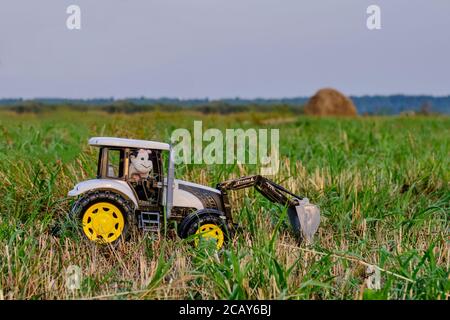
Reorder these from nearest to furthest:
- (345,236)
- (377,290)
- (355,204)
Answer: (377,290) < (345,236) < (355,204)

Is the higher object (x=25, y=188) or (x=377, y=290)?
(x=25, y=188)

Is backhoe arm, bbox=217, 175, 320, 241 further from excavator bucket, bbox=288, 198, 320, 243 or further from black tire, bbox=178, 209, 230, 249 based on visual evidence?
black tire, bbox=178, 209, 230, 249

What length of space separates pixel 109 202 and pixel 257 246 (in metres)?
0.78

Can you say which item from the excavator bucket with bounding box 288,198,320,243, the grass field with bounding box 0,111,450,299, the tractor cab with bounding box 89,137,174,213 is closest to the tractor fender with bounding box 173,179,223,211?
the tractor cab with bounding box 89,137,174,213

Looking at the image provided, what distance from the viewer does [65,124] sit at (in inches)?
431

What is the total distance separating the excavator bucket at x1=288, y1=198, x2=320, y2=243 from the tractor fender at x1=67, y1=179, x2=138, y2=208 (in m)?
Result: 0.91

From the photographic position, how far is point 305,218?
13.1ft

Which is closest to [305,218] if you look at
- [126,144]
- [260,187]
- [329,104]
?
[260,187]

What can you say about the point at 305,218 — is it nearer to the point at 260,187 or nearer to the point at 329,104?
the point at 260,187

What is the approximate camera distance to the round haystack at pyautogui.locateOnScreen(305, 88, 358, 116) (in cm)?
3250
